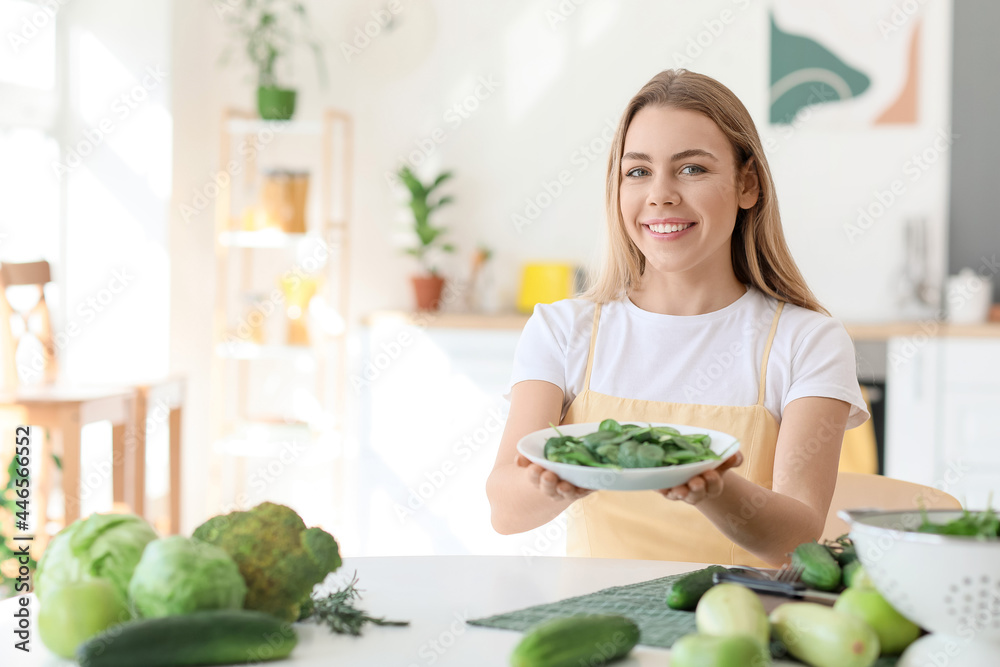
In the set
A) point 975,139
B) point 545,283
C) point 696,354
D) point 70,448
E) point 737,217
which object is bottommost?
point 70,448

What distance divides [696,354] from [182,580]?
982mm

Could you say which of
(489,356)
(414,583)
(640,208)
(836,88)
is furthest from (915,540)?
(836,88)

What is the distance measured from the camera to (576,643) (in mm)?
793

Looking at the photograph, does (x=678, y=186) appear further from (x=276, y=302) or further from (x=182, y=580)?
(x=276, y=302)

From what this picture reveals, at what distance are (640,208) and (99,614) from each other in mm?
993

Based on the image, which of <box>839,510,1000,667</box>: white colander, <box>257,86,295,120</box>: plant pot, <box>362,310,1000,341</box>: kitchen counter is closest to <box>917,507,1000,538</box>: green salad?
<box>839,510,1000,667</box>: white colander

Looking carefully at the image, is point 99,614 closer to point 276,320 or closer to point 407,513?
point 407,513

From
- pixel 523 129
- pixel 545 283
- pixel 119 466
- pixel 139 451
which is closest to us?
pixel 119 466

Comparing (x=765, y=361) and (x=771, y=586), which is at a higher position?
(x=765, y=361)

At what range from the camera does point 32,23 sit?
10.3 ft

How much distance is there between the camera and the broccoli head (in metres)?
0.87

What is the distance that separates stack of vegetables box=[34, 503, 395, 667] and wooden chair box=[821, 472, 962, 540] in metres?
0.88

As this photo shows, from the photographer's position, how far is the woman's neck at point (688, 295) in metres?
1.63

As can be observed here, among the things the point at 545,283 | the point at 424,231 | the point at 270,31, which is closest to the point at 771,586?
the point at 545,283
